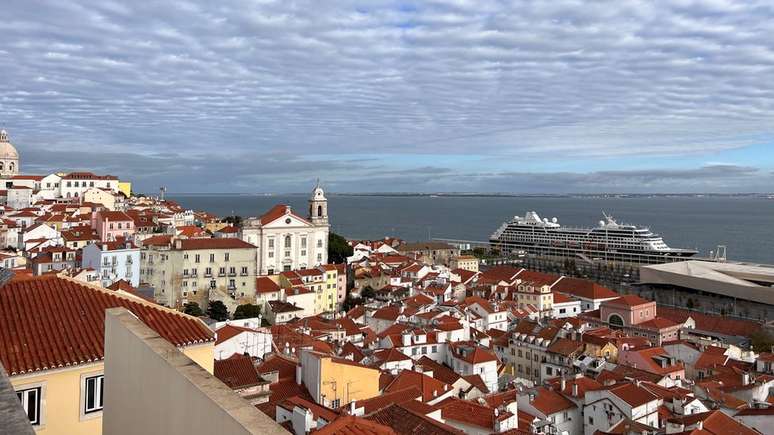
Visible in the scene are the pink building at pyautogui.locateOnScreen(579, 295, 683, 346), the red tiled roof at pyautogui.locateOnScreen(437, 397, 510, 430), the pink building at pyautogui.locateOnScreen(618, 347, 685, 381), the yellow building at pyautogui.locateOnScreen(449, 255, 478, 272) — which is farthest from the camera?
the yellow building at pyautogui.locateOnScreen(449, 255, 478, 272)

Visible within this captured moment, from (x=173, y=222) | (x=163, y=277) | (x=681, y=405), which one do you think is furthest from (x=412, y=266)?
(x=681, y=405)

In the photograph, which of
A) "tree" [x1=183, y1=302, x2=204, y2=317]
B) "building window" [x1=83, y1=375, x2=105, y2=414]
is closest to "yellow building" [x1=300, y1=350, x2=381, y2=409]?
"building window" [x1=83, y1=375, x2=105, y2=414]

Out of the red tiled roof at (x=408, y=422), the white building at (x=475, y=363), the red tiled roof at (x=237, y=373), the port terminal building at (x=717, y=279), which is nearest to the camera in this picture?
the red tiled roof at (x=408, y=422)

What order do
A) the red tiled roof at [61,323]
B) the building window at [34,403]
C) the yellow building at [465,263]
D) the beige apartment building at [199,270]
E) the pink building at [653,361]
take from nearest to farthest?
the building window at [34,403]
the red tiled roof at [61,323]
the pink building at [653,361]
the beige apartment building at [199,270]
the yellow building at [465,263]

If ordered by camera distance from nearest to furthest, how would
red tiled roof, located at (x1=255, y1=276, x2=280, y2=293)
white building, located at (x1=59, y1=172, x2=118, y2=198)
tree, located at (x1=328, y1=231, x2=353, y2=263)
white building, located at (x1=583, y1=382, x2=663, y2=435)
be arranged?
1. white building, located at (x1=583, y1=382, x2=663, y2=435)
2. red tiled roof, located at (x1=255, y1=276, x2=280, y2=293)
3. tree, located at (x1=328, y1=231, x2=353, y2=263)
4. white building, located at (x1=59, y1=172, x2=118, y2=198)

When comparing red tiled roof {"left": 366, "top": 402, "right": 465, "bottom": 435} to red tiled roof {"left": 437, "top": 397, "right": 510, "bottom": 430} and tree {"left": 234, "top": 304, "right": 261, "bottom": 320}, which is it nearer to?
red tiled roof {"left": 437, "top": 397, "right": 510, "bottom": 430}

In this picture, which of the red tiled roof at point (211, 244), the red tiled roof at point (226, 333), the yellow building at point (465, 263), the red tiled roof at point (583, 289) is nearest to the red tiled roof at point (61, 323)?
the red tiled roof at point (226, 333)

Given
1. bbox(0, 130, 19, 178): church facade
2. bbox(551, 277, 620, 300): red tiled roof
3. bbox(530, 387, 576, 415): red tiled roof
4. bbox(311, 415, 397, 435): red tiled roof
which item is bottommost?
bbox(551, 277, 620, 300): red tiled roof

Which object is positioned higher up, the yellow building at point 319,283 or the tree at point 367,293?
the yellow building at point 319,283

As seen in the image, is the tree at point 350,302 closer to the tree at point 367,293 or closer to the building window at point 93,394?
the tree at point 367,293
